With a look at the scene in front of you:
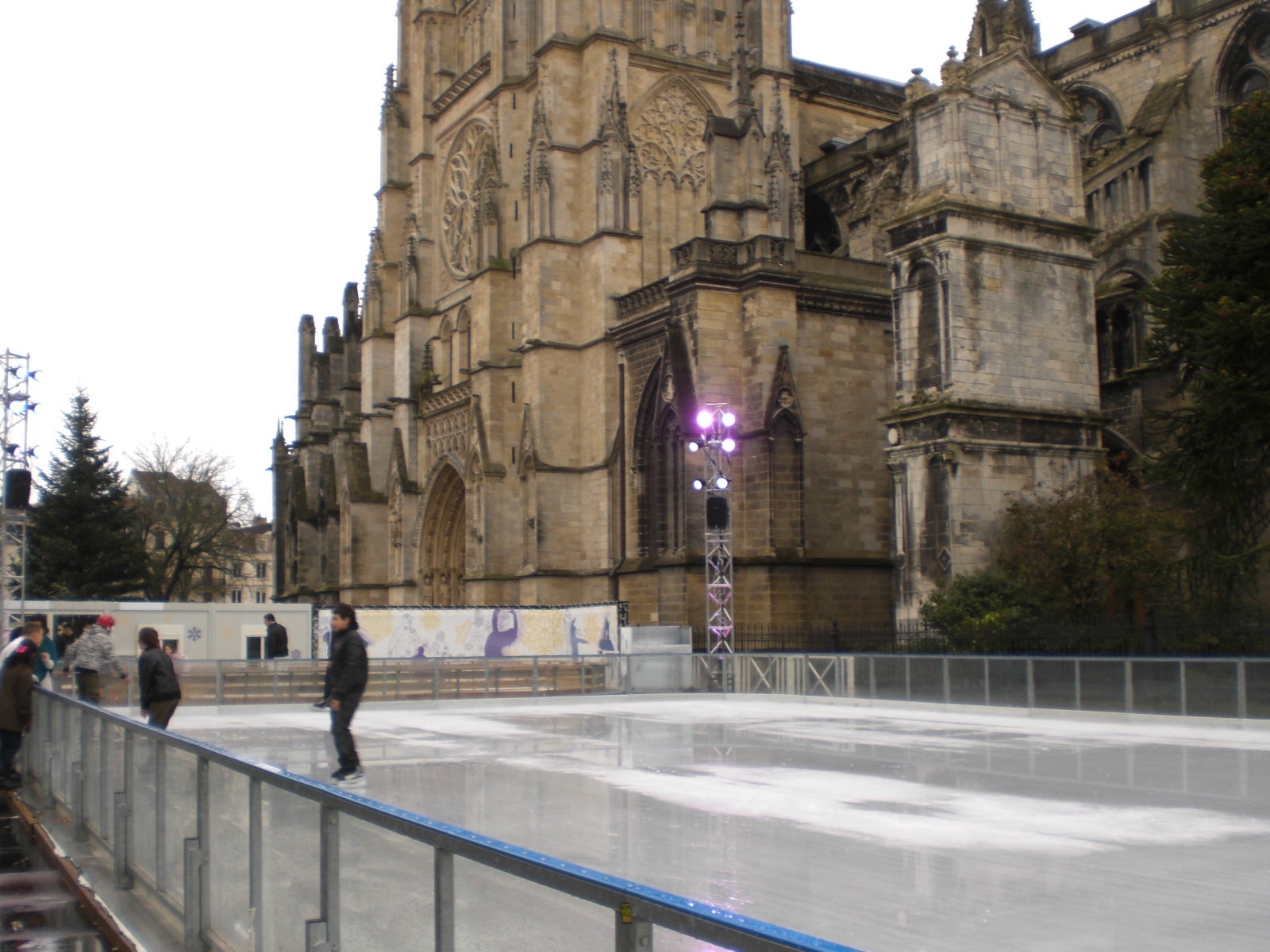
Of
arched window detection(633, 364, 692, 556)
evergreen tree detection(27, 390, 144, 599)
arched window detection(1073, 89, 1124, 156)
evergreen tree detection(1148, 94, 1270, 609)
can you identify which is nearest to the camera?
evergreen tree detection(1148, 94, 1270, 609)

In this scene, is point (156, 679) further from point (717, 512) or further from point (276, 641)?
point (717, 512)

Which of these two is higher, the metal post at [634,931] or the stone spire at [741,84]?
the stone spire at [741,84]

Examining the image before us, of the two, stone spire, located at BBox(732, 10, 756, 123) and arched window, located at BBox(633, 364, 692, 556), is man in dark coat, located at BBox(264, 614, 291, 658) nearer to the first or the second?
arched window, located at BBox(633, 364, 692, 556)

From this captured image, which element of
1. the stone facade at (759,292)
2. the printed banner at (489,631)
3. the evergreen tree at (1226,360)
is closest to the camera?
the evergreen tree at (1226,360)

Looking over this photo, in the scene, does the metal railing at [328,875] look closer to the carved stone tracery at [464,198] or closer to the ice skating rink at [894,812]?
the ice skating rink at [894,812]

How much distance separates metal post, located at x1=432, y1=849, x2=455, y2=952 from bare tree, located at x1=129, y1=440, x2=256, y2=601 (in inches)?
1967

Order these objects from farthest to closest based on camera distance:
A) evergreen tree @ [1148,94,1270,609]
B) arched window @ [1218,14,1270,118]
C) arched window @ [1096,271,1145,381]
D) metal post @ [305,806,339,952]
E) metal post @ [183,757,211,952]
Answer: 1. arched window @ [1218,14,1270,118]
2. arched window @ [1096,271,1145,381]
3. evergreen tree @ [1148,94,1270,609]
4. metal post @ [183,757,211,952]
5. metal post @ [305,806,339,952]

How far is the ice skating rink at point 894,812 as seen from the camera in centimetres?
645

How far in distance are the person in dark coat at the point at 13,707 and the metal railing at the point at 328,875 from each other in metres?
4.45

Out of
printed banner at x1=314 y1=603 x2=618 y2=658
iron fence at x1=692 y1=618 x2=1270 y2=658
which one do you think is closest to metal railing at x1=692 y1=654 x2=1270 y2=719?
iron fence at x1=692 y1=618 x2=1270 y2=658

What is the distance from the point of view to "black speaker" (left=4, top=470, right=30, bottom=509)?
20016 millimetres

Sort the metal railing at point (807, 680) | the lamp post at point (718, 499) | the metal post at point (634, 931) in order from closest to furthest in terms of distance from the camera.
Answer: the metal post at point (634, 931), the metal railing at point (807, 680), the lamp post at point (718, 499)

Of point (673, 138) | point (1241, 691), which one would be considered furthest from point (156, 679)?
point (673, 138)

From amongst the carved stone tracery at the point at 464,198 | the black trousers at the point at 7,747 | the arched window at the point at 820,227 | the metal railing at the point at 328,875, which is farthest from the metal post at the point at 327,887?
the arched window at the point at 820,227
